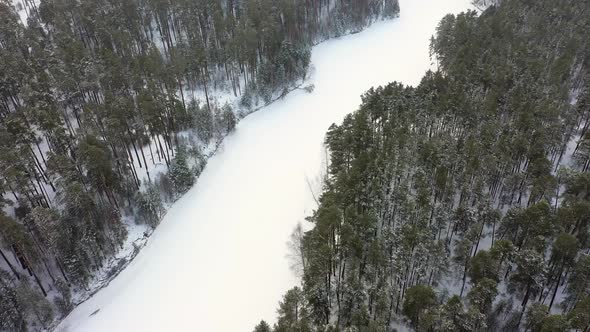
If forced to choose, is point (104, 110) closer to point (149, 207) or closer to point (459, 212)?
point (149, 207)

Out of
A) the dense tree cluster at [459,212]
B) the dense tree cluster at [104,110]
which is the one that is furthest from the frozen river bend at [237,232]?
the dense tree cluster at [459,212]

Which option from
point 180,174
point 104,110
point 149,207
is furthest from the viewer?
point 180,174

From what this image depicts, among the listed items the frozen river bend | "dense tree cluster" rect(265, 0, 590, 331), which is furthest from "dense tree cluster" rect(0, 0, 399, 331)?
"dense tree cluster" rect(265, 0, 590, 331)

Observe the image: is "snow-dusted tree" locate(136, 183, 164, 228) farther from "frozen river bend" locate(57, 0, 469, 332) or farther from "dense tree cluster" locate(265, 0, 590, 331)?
"dense tree cluster" locate(265, 0, 590, 331)

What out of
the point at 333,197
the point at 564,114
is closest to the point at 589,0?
the point at 564,114

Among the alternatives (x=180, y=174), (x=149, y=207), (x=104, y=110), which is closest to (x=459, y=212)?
(x=180, y=174)

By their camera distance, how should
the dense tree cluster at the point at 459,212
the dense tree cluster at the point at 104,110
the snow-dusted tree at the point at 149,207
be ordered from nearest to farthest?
the dense tree cluster at the point at 459,212, the dense tree cluster at the point at 104,110, the snow-dusted tree at the point at 149,207

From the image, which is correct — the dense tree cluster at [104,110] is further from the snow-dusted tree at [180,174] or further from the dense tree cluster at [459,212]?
the dense tree cluster at [459,212]
